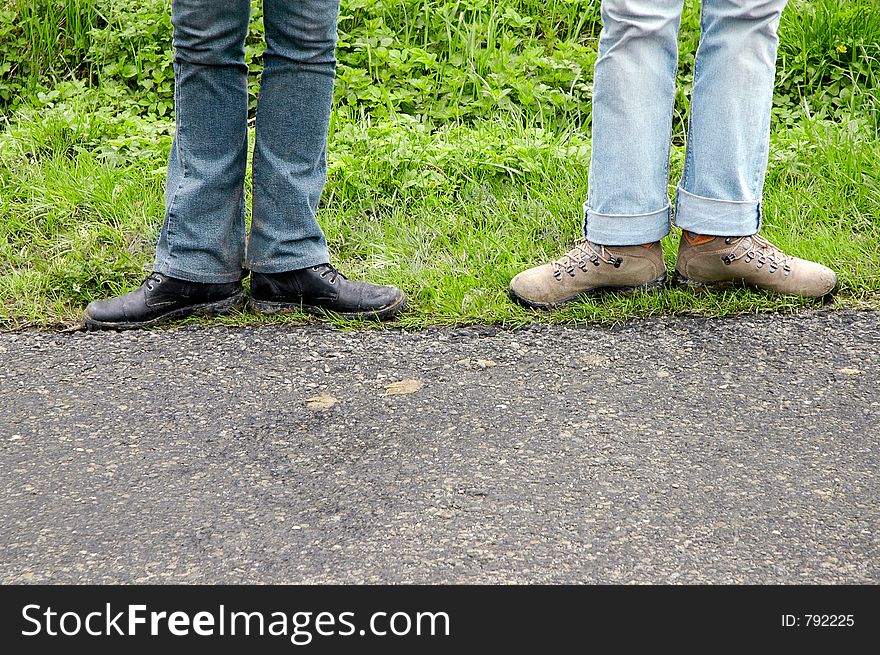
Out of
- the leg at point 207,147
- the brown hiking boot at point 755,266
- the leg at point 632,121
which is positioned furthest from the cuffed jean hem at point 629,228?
the leg at point 207,147

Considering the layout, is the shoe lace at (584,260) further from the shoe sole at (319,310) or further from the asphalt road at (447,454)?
the shoe sole at (319,310)

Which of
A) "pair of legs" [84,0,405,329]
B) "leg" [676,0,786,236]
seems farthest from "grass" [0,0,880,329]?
"leg" [676,0,786,236]

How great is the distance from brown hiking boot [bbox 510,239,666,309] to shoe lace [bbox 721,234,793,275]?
8.0 inches

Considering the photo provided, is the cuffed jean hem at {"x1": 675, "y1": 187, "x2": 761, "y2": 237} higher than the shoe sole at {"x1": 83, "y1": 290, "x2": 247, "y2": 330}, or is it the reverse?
the cuffed jean hem at {"x1": 675, "y1": 187, "x2": 761, "y2": 237}

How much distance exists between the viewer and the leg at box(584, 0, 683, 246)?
2.78 metres

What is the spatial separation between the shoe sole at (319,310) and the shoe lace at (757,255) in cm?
95

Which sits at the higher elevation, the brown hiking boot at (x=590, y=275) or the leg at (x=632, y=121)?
the leg at (x=632, y=121)

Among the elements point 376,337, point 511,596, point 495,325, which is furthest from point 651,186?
point 511,596

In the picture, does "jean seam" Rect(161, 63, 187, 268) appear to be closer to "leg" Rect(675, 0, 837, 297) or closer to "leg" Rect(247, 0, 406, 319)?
"leg" Rect(247, 0, 406, 319)

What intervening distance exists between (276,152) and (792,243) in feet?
5.42

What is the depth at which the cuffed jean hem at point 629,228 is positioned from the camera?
9.67 ft

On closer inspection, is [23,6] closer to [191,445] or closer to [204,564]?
[191,445]

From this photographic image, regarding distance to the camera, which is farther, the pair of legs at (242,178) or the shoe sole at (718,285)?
the shoe sole at (718,285)

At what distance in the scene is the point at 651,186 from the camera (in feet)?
9.57
